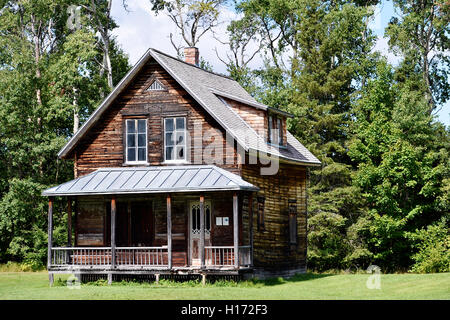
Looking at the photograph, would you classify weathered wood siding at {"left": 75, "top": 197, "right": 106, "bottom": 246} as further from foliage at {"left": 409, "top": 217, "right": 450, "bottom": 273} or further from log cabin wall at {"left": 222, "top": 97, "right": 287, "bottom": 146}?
foliage at {"left": 409, "top": 217, "right": 450, "bottom": 273}

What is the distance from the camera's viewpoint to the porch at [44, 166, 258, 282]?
2700 cm

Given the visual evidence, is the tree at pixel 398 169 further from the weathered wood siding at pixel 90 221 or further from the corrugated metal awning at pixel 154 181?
the weathered wood siding at pixel 90 221

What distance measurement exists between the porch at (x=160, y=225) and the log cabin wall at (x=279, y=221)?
1435mm

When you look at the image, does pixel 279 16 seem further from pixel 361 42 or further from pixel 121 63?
pixel 121 63

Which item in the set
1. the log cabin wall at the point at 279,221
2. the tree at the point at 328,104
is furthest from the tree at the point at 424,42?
the log cabin wall at the point at 279,221

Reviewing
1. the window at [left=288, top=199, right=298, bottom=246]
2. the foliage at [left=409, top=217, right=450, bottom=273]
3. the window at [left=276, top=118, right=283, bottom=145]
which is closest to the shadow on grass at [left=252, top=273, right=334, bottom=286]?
the window at [left=288, top=199, right=298, bottom=246]

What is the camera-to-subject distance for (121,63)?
50.0 metres

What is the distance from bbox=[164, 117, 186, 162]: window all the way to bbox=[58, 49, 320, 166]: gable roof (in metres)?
1.55

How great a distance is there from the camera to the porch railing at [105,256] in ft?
93.1

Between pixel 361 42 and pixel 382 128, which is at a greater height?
pixel 361 42

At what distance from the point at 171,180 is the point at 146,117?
3.82 m
